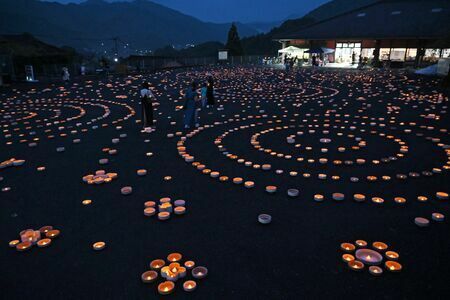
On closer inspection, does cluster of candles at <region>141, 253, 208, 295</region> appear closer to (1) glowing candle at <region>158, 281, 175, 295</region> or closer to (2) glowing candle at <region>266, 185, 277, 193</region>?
(1) glowing candle at <region>158, 281, 175, 295</region>

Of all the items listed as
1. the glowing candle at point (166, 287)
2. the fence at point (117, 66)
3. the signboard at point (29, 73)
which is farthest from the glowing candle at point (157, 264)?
the signboard at point (29, 73)

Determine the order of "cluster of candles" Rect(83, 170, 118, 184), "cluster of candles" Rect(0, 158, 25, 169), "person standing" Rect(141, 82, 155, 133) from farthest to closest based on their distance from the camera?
"person standing" Rect(141, 82, 155, 133), "cluster of candles" Rect(0, 158, 25, 169), "cluster of candles" Rect(83, 170, 118, 184)

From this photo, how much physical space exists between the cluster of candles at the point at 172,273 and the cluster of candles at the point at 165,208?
110 cm

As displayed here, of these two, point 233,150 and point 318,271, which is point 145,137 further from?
point 318,271

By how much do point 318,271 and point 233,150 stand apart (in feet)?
15.3

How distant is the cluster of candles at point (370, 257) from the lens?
3832 millimetres

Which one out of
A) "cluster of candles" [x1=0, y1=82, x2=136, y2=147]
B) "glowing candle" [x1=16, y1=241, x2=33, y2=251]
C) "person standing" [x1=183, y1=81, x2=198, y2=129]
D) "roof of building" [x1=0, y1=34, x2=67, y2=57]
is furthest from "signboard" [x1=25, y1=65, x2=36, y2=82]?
"glowing candle" [x1=16, y1=241, x2=33, y2=251]

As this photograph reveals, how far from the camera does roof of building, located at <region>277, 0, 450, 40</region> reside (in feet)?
114

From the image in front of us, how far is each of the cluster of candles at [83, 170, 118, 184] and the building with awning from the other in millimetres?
37000

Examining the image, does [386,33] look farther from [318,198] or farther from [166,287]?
[166,287]

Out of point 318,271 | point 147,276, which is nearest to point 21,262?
point 147,276

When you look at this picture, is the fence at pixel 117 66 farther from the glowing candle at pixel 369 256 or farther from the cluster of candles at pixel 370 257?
the glowing candle at pixel 369 256

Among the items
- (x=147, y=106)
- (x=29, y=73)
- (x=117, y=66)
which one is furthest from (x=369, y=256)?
(x=117, y=66)

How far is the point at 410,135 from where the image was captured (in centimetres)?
→ 932
